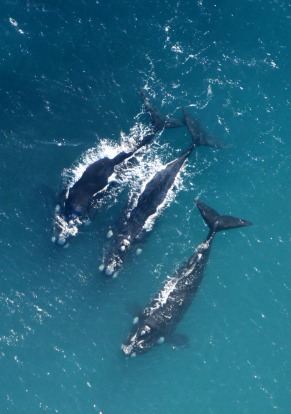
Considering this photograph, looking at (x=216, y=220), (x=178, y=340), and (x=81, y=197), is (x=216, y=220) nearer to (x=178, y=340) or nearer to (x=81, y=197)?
(x=178, y=340)

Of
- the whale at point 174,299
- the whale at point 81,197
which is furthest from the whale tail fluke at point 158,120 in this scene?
the whale at point 174,299

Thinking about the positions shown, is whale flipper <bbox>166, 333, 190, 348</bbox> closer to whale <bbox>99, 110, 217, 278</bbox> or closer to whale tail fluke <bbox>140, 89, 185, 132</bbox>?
whale <bbox>99, 110, 217, 278</bbox>

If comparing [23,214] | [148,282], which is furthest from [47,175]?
[148,282]

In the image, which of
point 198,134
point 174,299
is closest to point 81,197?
point 174,299

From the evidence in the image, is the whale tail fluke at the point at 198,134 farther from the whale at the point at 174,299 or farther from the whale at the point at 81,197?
the whale at the point at 81,197

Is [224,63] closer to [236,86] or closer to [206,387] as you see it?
[236,86]

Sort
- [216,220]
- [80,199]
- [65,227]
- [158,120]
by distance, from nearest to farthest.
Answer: [216,220] → [80,199] → [65,227] → [158,120]
